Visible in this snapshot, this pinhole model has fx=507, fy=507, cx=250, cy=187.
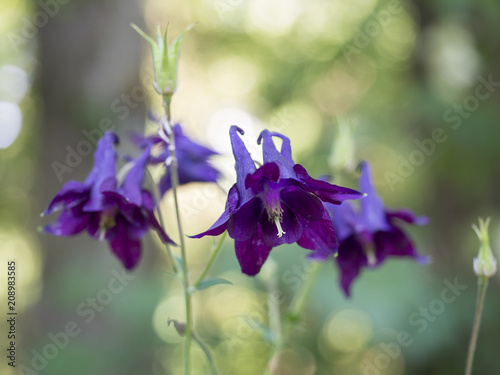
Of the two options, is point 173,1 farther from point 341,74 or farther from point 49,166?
point 49,166

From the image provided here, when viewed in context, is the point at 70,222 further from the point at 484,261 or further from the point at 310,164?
the point at 310,164

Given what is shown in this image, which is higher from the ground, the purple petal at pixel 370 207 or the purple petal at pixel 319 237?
the purple petal at pixel 370 207
